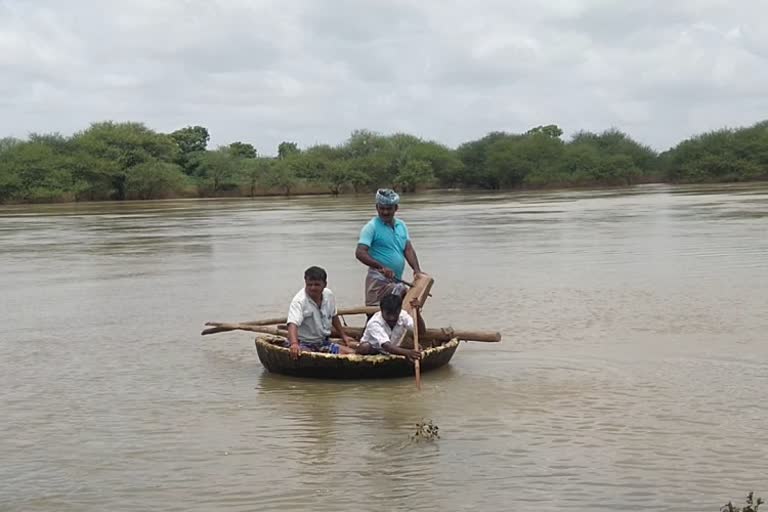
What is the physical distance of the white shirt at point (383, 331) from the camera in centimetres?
Answer: 798

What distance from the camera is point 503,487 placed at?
5.32 meters

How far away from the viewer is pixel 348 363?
7.88 metres

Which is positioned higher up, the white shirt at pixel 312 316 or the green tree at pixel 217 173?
the green tree at pixel 217 173

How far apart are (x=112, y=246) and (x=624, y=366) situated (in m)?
17.7

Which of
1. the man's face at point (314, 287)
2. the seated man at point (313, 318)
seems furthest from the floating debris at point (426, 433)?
the man's face at point (314, 287)

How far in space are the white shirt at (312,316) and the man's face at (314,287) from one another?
5 centimetres

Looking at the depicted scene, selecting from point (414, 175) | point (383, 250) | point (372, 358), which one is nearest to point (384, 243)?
point (383, 250)

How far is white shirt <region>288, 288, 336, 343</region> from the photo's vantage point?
8055 mm

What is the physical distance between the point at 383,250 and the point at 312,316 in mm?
884

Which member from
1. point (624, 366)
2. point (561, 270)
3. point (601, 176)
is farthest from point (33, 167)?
point (624, 366)

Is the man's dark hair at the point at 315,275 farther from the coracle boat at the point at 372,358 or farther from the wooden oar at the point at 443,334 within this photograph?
the wooden oar at the point at 443,334

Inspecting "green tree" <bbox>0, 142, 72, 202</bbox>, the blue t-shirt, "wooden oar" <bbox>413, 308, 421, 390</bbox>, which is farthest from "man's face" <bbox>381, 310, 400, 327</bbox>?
"green tree" <bbox>0, 142, 72, 202</bbox>

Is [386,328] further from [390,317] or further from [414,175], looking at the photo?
[414,175]

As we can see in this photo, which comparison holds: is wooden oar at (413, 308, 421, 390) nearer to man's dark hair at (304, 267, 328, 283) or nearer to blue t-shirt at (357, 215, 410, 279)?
blue t-shirt at (357, 215, 410, 279)
